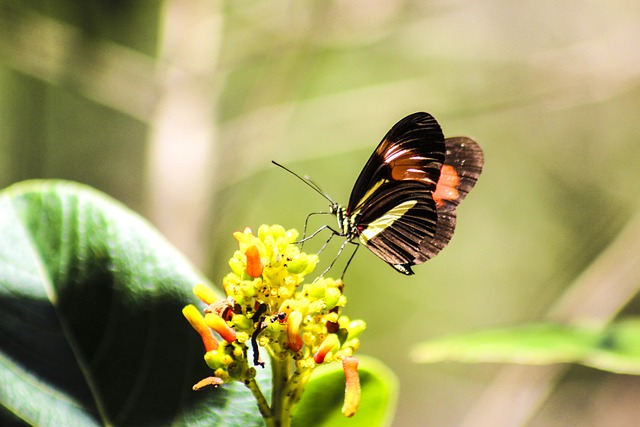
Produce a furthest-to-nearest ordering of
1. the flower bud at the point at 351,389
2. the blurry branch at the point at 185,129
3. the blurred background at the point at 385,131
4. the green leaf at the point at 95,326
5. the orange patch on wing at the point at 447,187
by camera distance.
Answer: the blurred background at the point at 385,131 < the blurry branch at the point at 185,129 < the orange patch on wing at the point at 447,187 < the green leaf at the point at 95,326 < the flower bud at the point at 351,389

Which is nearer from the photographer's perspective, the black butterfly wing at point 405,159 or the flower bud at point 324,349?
the flower bud at point 324,349

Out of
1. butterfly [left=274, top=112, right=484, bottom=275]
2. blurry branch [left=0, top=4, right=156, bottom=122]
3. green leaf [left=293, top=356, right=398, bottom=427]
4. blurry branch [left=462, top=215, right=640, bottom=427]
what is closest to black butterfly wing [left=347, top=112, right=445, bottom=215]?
butterfly [left=274, top=112, right=484, bottom=275]

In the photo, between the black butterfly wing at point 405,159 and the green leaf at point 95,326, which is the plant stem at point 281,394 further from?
the black butterfly wing at point 405,159

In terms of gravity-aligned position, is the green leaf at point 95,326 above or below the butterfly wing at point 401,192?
below

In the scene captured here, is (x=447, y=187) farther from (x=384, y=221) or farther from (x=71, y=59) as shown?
(x=71, y=59)

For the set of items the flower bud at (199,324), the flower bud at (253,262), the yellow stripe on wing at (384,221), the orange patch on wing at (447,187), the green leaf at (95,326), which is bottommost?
the green leaf at (95,326)

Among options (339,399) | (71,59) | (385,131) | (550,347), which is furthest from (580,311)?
(385,131)

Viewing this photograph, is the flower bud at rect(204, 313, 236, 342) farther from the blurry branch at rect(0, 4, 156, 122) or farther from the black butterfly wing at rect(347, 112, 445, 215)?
the blurry branch at rect(0, 4, 156, 122)

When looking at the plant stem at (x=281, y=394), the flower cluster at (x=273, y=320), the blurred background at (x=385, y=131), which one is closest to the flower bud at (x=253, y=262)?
the flower cluster at (x=273, y=320)

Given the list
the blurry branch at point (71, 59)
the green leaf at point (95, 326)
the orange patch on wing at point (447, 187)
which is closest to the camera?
the green leaf at point (95, 326)
